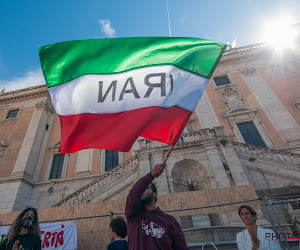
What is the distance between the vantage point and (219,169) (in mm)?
9688

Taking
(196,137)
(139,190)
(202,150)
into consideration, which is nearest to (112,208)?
(139,190)

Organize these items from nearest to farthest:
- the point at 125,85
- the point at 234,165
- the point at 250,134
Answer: the point at 125,85
the point at 234,165
the point at 250,134

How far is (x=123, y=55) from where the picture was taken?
144 inches

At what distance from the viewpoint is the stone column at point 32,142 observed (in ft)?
49.7

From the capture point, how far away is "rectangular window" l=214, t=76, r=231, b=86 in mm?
19797

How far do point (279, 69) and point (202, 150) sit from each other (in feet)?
50.7

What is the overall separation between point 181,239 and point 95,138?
6.20ft

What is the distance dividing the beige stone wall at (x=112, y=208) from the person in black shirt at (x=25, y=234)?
245cm

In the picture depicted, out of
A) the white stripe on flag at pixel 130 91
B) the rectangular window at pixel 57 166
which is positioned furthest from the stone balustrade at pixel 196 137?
the rectangular window at pixel 57 166

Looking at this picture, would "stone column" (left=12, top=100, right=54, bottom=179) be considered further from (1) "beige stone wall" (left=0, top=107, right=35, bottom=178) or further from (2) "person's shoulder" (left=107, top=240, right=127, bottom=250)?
(2) "person's shoulder" (left=107, top=240, right=127, bottom=250)

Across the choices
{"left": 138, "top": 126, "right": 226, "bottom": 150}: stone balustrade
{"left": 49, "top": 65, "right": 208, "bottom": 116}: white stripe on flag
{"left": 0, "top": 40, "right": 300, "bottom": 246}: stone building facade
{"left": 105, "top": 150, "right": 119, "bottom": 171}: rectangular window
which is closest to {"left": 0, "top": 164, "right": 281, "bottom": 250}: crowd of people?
{"left": 49, "top": 65, "right": 208, "bottom": 116}: white stripe on flag

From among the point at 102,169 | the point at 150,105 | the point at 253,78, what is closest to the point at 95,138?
the point at 150,105

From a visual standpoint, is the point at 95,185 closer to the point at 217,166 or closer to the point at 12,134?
the point at 217,166

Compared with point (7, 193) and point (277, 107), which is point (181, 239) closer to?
point (7, 193)
